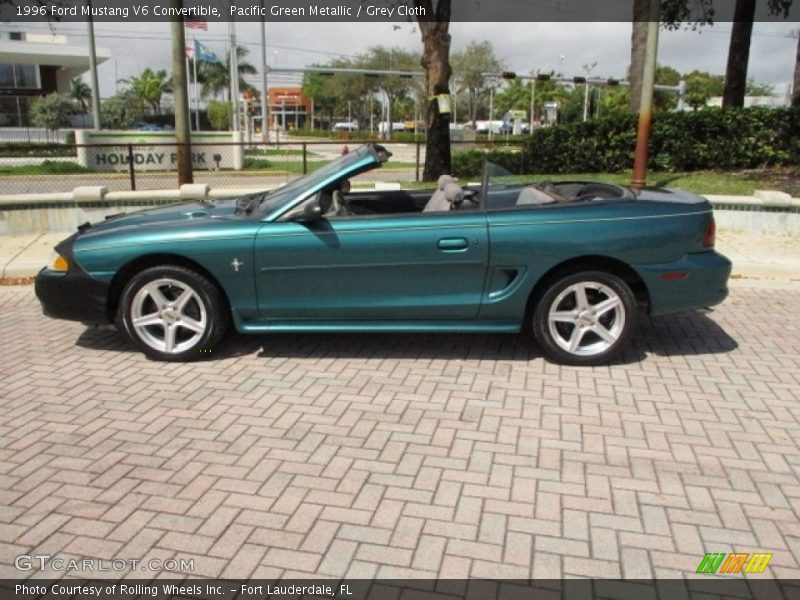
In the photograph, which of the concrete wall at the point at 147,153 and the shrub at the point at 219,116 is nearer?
the concrete wall at the point at 147,153

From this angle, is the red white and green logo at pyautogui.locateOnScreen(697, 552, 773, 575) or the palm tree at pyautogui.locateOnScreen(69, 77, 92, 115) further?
the palm tree at pyautogui.locateOnScreen(69, 77, 92, 115)

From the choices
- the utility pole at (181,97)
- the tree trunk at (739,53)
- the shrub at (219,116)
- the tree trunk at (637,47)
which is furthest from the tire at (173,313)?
the shrub at (219,116)

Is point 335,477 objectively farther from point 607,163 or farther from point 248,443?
point 607,163

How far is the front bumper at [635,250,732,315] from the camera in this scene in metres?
4.79

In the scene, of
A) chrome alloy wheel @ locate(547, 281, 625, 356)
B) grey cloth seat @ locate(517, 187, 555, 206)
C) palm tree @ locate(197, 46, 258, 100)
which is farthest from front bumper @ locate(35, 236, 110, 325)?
palm tree @ locate(197, 46, 258, 100)

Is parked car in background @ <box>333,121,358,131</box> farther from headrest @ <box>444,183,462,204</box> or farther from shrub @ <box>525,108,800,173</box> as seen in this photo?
headrest @ <box>444,183,462,204</box>

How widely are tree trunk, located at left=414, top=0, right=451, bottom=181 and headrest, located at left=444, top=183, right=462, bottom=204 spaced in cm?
868

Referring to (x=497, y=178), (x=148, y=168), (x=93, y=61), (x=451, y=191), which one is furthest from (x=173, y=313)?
(x=93, y=61)

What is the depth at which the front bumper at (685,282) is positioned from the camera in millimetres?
4785

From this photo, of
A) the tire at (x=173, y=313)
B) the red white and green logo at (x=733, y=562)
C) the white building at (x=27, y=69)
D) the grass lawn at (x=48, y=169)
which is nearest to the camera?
the red white and green logo at (x=733, y=562)

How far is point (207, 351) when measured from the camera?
16.4 feet

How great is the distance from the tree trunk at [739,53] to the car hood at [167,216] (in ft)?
44.3

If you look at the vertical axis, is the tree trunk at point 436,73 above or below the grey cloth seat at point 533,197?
above

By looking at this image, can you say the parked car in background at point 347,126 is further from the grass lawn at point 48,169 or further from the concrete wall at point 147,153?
the grass lawn at point 48,169
